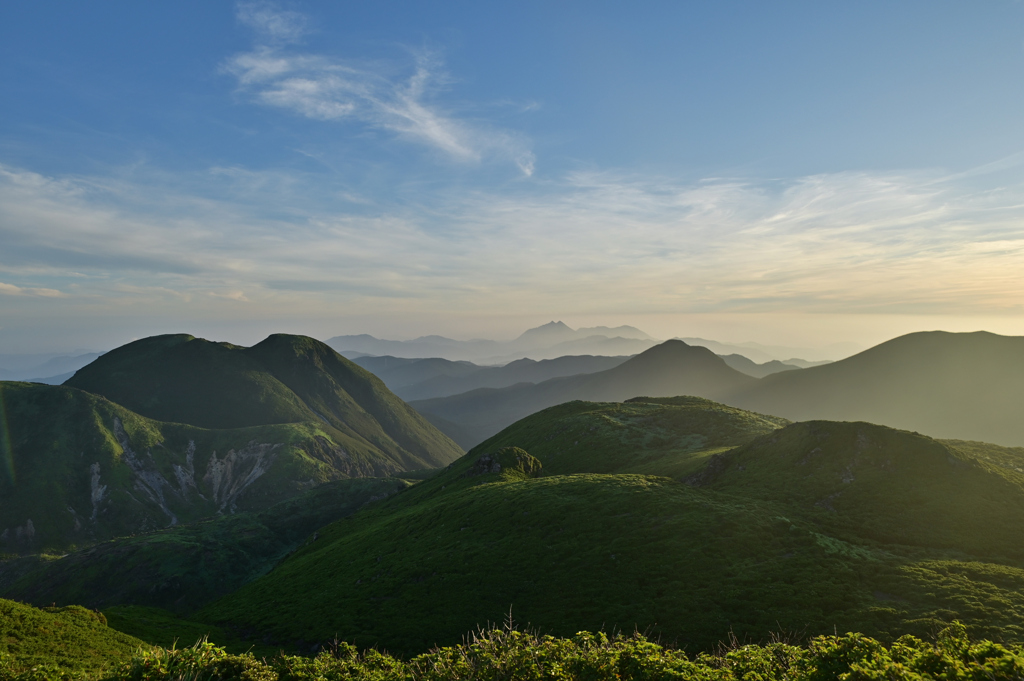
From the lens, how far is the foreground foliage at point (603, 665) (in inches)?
721

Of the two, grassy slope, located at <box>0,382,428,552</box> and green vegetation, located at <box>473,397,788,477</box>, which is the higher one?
green vegetation, located at <box>473,397,788,477</box>

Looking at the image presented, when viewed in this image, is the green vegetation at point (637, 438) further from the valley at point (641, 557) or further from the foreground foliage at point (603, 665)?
the foreground foliage at point (603, 665)

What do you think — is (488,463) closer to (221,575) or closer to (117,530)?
(221,575)

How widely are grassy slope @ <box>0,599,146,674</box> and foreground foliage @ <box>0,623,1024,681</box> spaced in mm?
12901

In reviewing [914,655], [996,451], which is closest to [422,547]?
[914,655]

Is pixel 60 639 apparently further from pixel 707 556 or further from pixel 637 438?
pixel 637 438

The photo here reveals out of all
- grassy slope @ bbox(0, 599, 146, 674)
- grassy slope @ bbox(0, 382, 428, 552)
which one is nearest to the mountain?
grassy slope @ bbox(0, 599, 146, 674)

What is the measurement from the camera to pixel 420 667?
79.6ft

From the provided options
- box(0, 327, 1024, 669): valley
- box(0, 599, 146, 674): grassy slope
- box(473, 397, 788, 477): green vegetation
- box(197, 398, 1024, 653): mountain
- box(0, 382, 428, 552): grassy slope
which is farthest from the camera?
box(0, 382, 428, 552): grassy slope

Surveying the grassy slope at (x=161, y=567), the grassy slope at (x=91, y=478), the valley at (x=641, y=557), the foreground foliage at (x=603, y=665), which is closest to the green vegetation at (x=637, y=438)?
the valley at (x=641, y=557)

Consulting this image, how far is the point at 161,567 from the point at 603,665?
4752 inches

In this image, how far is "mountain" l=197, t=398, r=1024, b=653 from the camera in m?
38.2

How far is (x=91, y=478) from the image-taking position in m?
170

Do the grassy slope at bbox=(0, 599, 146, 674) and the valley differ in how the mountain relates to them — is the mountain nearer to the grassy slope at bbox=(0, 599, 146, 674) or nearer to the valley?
the valley
